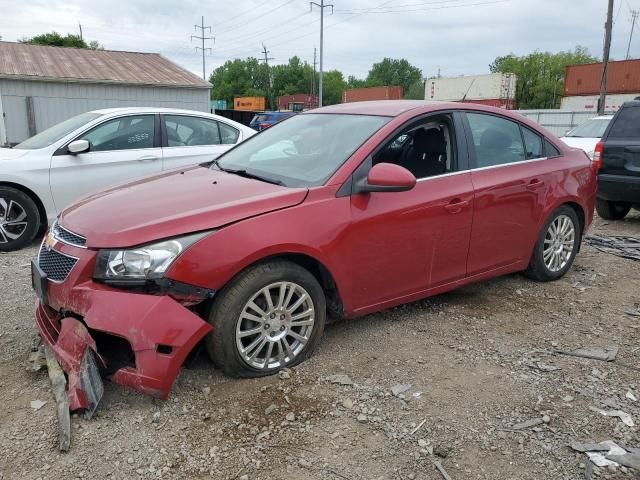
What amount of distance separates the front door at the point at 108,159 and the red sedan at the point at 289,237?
2.71 meters

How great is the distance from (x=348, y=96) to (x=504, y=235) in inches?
2005

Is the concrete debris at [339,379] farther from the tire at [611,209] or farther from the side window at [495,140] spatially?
the tire at [611,209]

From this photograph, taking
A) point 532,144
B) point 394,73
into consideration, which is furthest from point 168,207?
point 394,73

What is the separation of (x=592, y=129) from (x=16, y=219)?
33.6ft

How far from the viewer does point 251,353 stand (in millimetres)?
3207

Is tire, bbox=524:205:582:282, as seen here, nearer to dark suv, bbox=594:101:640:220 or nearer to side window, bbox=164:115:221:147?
dark suv, bbox=594:101:640:220

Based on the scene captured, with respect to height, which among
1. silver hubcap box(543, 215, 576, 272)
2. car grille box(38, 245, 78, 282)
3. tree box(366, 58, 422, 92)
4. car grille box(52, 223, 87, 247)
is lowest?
silver hubcap box(543, 215, 576, 272)

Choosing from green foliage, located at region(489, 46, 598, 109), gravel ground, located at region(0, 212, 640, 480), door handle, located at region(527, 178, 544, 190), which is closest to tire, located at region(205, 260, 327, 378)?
gravel ground, located at region(0, 212, 640, 480)

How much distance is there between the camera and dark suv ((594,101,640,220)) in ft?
23.6

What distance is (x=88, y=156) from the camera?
646 centimetres

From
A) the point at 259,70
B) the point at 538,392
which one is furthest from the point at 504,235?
the point at 259,70

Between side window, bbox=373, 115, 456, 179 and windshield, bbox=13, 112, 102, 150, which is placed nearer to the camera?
side window, bbox=373, 115, 456, 179

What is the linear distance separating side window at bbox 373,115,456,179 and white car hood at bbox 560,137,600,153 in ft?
20.8

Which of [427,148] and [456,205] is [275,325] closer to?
[456,205]
